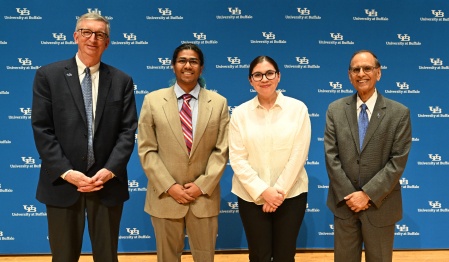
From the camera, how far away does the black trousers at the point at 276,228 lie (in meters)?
2.74

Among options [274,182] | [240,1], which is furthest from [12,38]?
[274,182]

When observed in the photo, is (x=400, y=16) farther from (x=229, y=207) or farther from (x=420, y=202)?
(x=229, y=207)

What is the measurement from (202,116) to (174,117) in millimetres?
185

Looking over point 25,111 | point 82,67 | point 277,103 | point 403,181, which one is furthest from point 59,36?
point 403,181

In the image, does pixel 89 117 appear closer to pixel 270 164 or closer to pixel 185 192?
pixel 185 192

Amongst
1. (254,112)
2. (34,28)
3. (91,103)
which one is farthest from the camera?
(34,28)

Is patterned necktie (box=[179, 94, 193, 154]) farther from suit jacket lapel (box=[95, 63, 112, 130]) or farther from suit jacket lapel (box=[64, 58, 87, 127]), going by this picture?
suit jacket lapel (box=[64, 58, 87, 127])

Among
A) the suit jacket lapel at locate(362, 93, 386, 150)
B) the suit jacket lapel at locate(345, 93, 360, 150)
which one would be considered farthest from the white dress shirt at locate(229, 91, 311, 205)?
the suit jacket lapel at locate(362, 93, 386, 150)

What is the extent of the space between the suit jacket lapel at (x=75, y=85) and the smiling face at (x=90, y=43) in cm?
9

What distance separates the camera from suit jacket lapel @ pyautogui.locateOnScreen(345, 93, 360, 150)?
269 centimetres

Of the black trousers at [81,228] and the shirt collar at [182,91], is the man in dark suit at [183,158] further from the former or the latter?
the black trousers at [81,228]

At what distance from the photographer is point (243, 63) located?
4.04 metres

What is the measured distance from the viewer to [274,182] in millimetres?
2768

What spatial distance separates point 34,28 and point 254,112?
96.3 inches
